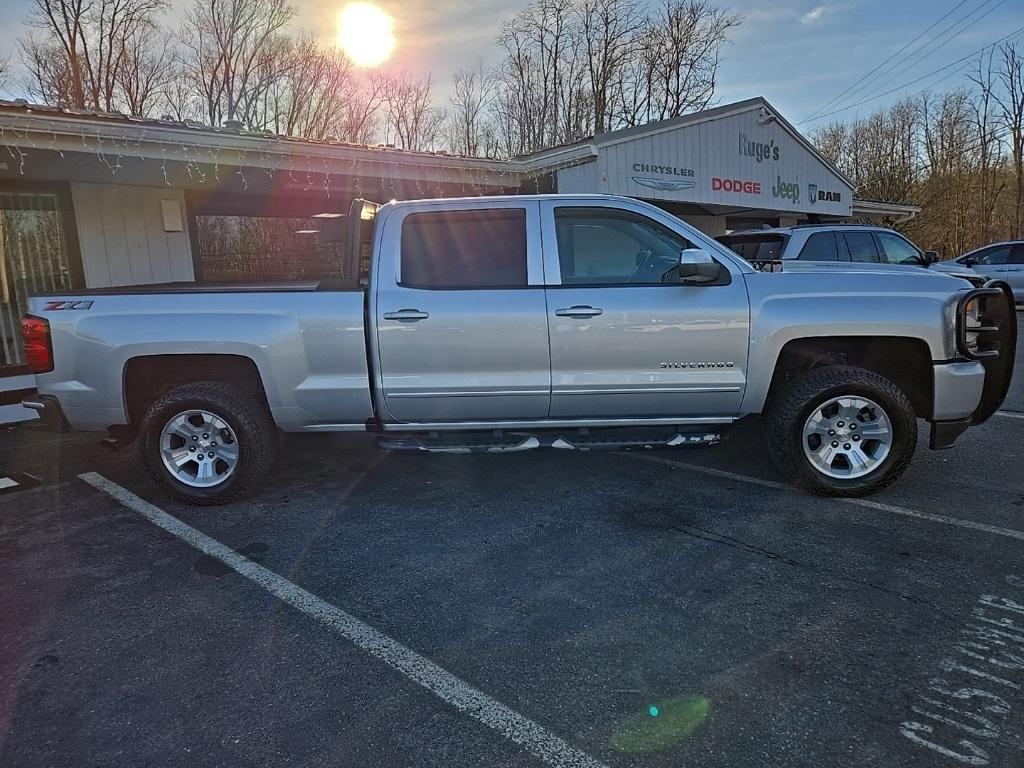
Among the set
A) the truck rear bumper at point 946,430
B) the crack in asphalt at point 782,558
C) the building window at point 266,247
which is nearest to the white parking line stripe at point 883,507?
the truck rear bumper at point 946,430

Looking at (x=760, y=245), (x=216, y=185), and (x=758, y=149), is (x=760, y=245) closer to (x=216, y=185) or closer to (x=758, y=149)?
(x=216, y=185)

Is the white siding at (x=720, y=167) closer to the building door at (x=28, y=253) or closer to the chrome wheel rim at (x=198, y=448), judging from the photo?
the building door at (x=28, y=253)

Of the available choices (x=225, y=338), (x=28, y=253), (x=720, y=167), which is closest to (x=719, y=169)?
(x=720, y=167)

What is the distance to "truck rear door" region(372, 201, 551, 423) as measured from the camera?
4328 millimetres

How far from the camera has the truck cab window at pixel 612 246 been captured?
4473 mm

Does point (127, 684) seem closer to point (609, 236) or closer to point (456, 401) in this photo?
point (456, 401)

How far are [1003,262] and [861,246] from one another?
9.10 m

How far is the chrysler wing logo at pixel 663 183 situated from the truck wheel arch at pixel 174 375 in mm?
10768

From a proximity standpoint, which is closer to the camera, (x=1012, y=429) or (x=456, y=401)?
(x=456, y=401)

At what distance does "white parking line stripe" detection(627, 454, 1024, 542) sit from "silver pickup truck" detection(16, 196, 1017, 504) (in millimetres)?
131

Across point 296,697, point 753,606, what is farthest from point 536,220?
point 296,697

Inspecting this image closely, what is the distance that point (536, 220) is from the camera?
451cm

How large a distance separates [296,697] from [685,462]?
3679 millimetres

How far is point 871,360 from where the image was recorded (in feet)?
15.1
